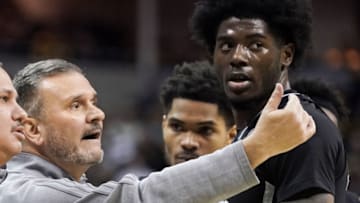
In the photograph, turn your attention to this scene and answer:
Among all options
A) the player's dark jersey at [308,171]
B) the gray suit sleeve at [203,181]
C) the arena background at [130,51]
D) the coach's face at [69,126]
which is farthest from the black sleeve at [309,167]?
the arena background at [130,51]

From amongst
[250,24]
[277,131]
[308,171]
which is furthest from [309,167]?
[250,24]

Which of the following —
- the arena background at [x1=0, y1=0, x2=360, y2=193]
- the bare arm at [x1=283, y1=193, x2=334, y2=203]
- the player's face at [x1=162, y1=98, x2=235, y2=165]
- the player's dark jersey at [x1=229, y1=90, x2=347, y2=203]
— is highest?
the player's dark jersey at [x1=229, y1=90, x2=347, y2=203]

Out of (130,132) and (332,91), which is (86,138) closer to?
(332,91)

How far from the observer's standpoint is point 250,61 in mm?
3262

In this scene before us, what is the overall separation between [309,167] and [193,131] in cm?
135

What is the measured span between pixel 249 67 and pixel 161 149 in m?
6.79

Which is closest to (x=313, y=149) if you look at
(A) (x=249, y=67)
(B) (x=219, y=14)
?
(A) (x=249, y=67)

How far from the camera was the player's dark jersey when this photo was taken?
9.89 ft

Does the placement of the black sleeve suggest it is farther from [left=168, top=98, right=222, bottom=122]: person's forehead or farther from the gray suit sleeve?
[left=168, top=98, right=222, bottom=122]: person's forehead

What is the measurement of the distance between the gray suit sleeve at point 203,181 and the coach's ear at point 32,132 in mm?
630

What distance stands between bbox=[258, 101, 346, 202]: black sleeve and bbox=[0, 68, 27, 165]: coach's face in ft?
2.48

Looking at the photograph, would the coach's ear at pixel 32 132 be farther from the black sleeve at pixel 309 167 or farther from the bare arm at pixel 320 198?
the bare arm at pixel 320 198

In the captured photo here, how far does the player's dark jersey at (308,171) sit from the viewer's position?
3.02m

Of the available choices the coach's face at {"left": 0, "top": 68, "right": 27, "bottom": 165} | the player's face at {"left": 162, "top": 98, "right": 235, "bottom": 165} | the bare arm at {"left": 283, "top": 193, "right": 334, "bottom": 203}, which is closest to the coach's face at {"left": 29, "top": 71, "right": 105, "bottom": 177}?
the coach's face at {"left": 0, "top": 68, "right": 27, "bottom": 165}
